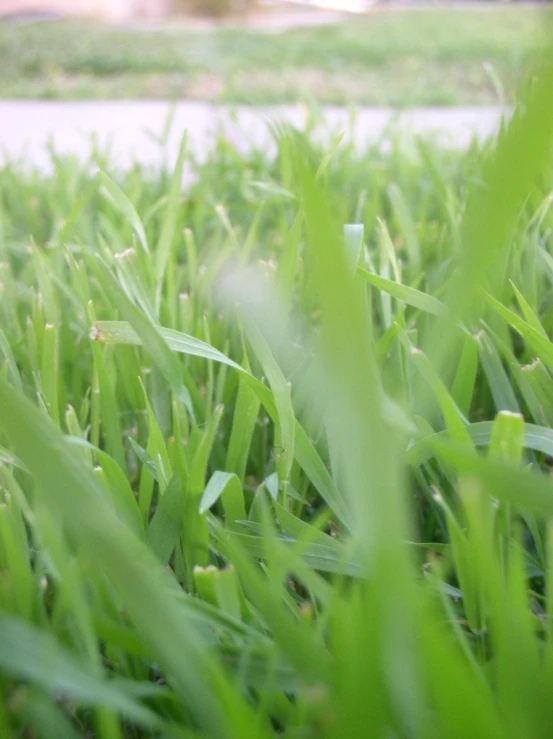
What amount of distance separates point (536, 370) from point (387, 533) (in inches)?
9.9

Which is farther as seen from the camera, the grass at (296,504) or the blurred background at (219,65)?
the blurred background at (219,65)

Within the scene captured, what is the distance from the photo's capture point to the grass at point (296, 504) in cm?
15

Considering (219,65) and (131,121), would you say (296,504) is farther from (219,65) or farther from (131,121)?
(219,65)

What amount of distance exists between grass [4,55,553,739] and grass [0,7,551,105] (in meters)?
2.79

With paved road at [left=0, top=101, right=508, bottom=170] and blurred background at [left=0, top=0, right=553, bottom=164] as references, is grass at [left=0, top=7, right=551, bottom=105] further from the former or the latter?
paved road at [left=0, top=101, right=508, bottom=170]

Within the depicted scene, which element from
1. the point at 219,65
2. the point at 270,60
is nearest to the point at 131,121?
the point at 219,65

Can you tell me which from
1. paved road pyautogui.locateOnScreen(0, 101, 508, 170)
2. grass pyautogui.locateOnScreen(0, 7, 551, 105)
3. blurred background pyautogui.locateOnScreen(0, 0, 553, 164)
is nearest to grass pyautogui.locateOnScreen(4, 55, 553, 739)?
blurred background pyautogui.locateOnScreen(0, 0, 553, 164)

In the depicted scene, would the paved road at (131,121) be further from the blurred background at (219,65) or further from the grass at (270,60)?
the grass at (270,60)

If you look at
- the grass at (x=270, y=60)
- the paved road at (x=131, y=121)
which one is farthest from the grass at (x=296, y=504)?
the grass at (x=270, y=60)

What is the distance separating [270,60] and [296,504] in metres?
4.73

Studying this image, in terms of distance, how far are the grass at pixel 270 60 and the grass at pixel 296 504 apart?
2.79 metres

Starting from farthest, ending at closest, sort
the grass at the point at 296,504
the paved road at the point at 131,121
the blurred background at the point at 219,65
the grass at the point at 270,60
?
the grass at the point at 270,60
the blurred background at the point at 219,65
the paved road at the point at 131,121
the grass at the point at 296,504

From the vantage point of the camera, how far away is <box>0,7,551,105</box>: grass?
11.1 feet

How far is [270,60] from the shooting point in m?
4.49
